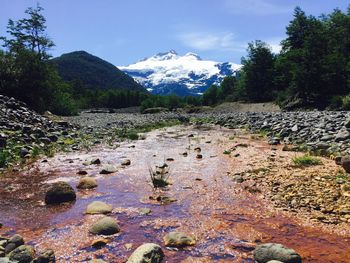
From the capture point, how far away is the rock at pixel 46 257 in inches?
191

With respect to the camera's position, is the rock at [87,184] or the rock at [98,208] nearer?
the rock at [98,208]

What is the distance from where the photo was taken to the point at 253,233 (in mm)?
6176

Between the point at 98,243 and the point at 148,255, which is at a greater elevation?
the point at 148,255

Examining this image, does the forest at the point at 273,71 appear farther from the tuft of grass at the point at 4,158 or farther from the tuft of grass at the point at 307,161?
the tuft of grass at the point at 307,161

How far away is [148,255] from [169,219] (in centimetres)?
207

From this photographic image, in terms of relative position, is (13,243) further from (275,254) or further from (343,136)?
(343,136)

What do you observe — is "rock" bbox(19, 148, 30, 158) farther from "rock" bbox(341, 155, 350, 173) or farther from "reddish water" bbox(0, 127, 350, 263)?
"rock" bbox(341, 155, 350, 173)

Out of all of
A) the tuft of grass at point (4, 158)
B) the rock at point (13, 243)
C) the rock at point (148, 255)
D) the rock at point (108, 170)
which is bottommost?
the rock at point (148, 255)

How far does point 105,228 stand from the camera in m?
6.20

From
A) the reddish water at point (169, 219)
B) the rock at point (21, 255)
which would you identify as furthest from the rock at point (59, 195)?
the rock at point (21, 255)

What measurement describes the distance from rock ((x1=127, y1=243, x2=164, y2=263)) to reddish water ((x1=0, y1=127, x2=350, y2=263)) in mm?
246

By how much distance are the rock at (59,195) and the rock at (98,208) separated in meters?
0.99

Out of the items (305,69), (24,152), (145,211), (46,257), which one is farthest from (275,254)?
(305,69)

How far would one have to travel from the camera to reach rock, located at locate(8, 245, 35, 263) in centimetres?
480
